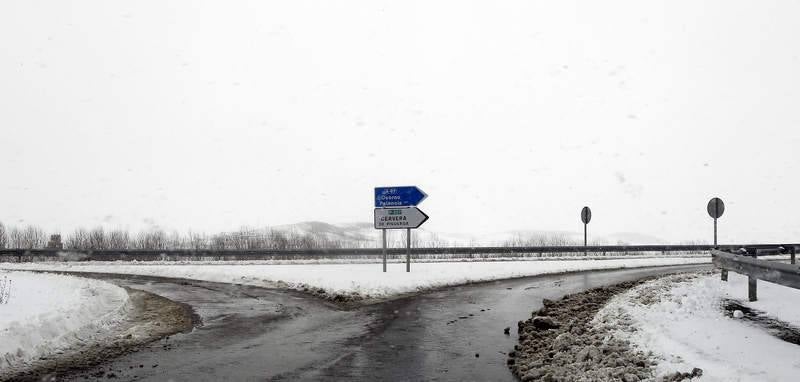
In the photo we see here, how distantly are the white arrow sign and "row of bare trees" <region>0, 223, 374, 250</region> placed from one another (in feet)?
66.0

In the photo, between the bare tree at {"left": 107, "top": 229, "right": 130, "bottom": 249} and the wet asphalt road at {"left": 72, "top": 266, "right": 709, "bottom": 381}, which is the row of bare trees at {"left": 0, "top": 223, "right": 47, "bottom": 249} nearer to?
the bare tree at {"left": 107, "top": 229, "right": 130, "bottom": 249}

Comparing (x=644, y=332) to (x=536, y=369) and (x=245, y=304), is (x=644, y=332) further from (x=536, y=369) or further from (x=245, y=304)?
(x=245, y=304)

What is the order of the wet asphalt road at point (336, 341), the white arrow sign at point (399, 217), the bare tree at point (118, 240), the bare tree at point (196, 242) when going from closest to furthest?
the wet asphalt road at point (336, 341) < the white arrow sign at point (399, 217) < the bare tree at point (196, 242) < the bare tree at point (118, 240)

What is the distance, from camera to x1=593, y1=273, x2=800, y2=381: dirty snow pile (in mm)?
6098

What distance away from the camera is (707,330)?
843cm

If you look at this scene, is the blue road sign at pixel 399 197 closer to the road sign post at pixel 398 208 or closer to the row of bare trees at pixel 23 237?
the road sign post at pixel 398 208

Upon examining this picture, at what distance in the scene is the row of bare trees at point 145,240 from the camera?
40250mm

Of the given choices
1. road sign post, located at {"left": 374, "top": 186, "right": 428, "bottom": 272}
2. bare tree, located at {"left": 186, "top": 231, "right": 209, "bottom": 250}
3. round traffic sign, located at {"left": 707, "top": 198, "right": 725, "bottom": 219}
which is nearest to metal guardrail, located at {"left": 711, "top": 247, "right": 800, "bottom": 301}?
road sign post, located at {"left": 374, "top": 186, "right": 428, "bottom": 272}

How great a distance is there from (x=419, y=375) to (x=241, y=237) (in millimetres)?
36141

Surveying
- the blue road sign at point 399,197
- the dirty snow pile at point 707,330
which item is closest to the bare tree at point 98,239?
the blue road sign at point 399,197

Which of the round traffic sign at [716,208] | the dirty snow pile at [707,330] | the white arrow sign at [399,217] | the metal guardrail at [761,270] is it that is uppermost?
the round traffic sign at [716,208]

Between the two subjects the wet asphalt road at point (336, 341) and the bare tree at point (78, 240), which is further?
the bare tree at point (78, 240)

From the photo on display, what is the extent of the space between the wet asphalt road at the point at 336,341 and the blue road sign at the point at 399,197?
197 inches

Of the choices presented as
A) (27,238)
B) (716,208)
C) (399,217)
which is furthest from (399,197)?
(27,238)
